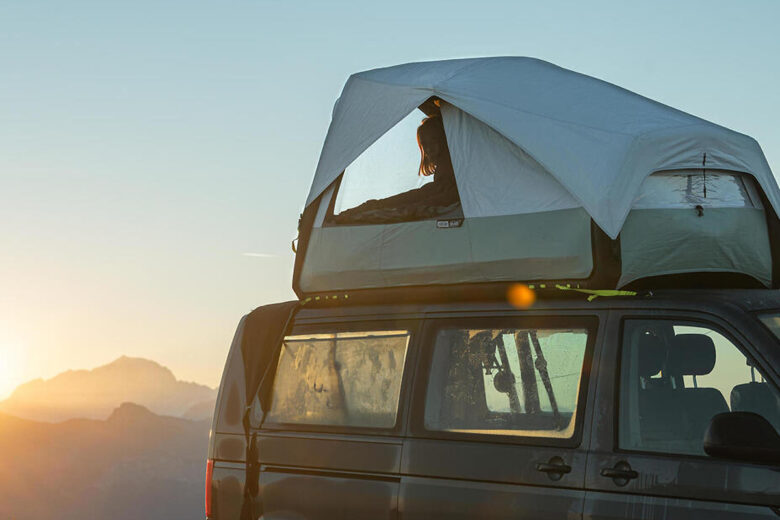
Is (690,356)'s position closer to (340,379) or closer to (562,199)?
(562,199)

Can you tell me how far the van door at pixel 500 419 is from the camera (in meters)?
5.08

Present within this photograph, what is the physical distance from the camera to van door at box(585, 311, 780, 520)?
452 cm

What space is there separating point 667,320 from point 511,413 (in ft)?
3.15

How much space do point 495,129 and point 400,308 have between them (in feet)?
3.91

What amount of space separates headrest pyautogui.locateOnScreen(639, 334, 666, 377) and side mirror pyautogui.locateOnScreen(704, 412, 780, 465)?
67 cm

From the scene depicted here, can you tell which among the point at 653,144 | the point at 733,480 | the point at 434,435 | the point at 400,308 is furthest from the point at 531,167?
the point at 733,480

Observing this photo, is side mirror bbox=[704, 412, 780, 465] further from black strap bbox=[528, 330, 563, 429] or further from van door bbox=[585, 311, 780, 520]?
black strap bbox=[528, 330, 563, 429]

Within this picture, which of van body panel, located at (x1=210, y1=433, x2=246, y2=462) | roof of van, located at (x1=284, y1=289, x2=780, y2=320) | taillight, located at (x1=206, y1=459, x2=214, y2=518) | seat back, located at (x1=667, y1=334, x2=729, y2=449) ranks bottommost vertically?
taillight, located at (x1=206, y1=459, x2=214, y2=518)

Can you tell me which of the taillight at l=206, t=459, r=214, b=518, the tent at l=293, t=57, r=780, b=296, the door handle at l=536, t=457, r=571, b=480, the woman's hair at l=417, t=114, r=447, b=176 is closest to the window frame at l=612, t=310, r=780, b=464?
the door handle at l=536, t=457, r=571, b=480

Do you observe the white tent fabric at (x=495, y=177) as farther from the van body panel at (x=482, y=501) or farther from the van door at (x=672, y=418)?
the van body panel at (x=482, y=501)

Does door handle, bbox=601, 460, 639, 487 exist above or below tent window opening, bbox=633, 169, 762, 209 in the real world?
below

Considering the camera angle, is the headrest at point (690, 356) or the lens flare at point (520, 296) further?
the lens flare at point (520, 296)

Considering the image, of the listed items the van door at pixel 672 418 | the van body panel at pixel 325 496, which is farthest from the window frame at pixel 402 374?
the van door at pixel 672 418

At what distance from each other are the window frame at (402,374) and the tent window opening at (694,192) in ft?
4.87
